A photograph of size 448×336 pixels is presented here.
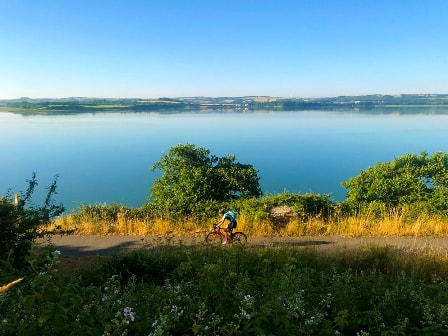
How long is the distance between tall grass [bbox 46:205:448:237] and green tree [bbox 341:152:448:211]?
115cm

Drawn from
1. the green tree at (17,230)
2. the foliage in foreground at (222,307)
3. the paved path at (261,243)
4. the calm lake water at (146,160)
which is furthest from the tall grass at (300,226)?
the calm lake water at (146,160)

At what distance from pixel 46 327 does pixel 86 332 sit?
0.35m

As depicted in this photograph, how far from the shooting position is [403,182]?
44.5 feet

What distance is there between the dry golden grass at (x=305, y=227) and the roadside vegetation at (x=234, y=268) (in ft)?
0.15

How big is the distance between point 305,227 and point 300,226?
0.17 metres

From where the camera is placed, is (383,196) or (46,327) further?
(383,196)

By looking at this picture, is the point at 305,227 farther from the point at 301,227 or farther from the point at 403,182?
the point at 403,182

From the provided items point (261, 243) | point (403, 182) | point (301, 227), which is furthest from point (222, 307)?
point (403, 182)

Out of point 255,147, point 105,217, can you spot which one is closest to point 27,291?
point 105,217

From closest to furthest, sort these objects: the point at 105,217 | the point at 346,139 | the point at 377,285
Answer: the point at 377,285 → the point at 105,217 → the point at 346,139

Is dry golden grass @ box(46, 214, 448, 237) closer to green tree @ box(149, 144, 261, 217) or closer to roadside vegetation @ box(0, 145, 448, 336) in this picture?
roadside vegetation @ box(0, 145, 448, 336)

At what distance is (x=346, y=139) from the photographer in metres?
76.1

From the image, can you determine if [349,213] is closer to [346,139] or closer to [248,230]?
[248,230]

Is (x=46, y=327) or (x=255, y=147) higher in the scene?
(x=46, y=327)
